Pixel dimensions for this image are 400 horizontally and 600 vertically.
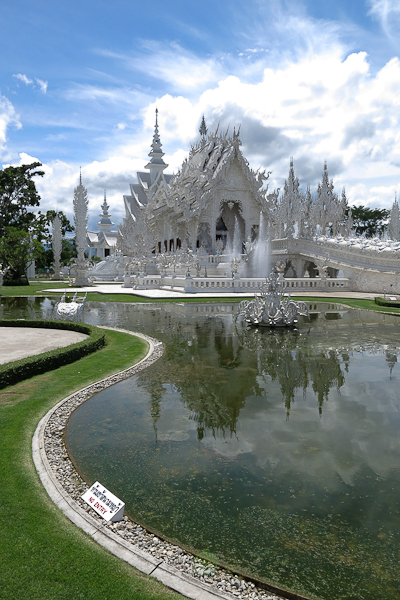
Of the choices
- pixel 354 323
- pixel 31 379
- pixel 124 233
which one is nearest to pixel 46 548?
pixel 31 379

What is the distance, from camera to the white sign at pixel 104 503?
3.78m

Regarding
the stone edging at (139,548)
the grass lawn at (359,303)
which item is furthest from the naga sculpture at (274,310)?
the stone edging at (139,548)

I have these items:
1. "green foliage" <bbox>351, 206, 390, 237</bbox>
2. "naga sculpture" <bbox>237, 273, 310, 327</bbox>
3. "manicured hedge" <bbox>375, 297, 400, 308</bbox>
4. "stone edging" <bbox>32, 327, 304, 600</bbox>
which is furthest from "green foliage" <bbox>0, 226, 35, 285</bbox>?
"green foliage" <bbox>351, 206, 390, 237</bbox>

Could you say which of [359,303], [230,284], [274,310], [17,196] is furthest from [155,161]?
[274,310]

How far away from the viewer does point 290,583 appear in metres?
3.10

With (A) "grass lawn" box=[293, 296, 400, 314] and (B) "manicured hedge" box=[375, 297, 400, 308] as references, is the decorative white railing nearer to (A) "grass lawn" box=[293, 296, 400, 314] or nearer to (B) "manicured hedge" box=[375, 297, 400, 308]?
(A) "grass lawn" box=[293, 296, 400, 314]

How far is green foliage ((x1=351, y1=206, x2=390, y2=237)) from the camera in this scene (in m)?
74.1

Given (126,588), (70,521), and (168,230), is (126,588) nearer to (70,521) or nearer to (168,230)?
(70,521)

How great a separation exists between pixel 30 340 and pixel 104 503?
8340 mm

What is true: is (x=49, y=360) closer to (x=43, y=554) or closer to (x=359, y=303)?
(x=43, y=554)

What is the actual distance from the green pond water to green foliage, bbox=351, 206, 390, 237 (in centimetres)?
7162

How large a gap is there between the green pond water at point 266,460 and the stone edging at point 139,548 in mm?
130

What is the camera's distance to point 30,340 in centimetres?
1133

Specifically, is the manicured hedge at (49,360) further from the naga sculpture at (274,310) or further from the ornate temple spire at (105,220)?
the ornate temple spire at (105,220)
